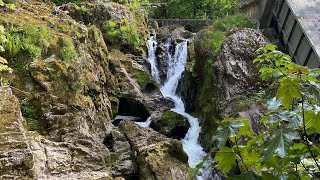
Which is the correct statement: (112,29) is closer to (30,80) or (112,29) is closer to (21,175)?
(30,80)

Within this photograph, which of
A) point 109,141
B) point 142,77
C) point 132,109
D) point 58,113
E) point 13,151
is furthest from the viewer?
point 142,77

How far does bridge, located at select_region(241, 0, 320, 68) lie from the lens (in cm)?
1034

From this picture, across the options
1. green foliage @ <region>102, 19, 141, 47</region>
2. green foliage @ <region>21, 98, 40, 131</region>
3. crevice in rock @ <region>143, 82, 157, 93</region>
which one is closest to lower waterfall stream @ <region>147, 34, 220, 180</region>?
crevice in rock @ <region>143, 82, 157, 93</region>

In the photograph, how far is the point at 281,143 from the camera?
1.53 metres

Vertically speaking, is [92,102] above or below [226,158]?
below

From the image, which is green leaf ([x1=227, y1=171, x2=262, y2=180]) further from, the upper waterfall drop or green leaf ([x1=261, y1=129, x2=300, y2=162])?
the upper waterfall drop

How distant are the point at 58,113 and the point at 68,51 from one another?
7.32 ft

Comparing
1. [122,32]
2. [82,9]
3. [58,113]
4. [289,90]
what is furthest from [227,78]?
[289,90]

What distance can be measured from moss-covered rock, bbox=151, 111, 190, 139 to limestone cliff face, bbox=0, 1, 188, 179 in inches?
63.8

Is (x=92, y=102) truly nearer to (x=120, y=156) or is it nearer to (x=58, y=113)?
(x=58, y=113)

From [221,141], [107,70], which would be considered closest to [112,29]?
[107,70]

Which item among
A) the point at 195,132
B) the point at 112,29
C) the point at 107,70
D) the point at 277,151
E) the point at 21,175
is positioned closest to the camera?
the point at 277,151

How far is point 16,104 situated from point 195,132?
23.1 feet

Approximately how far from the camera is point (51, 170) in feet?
23.7
